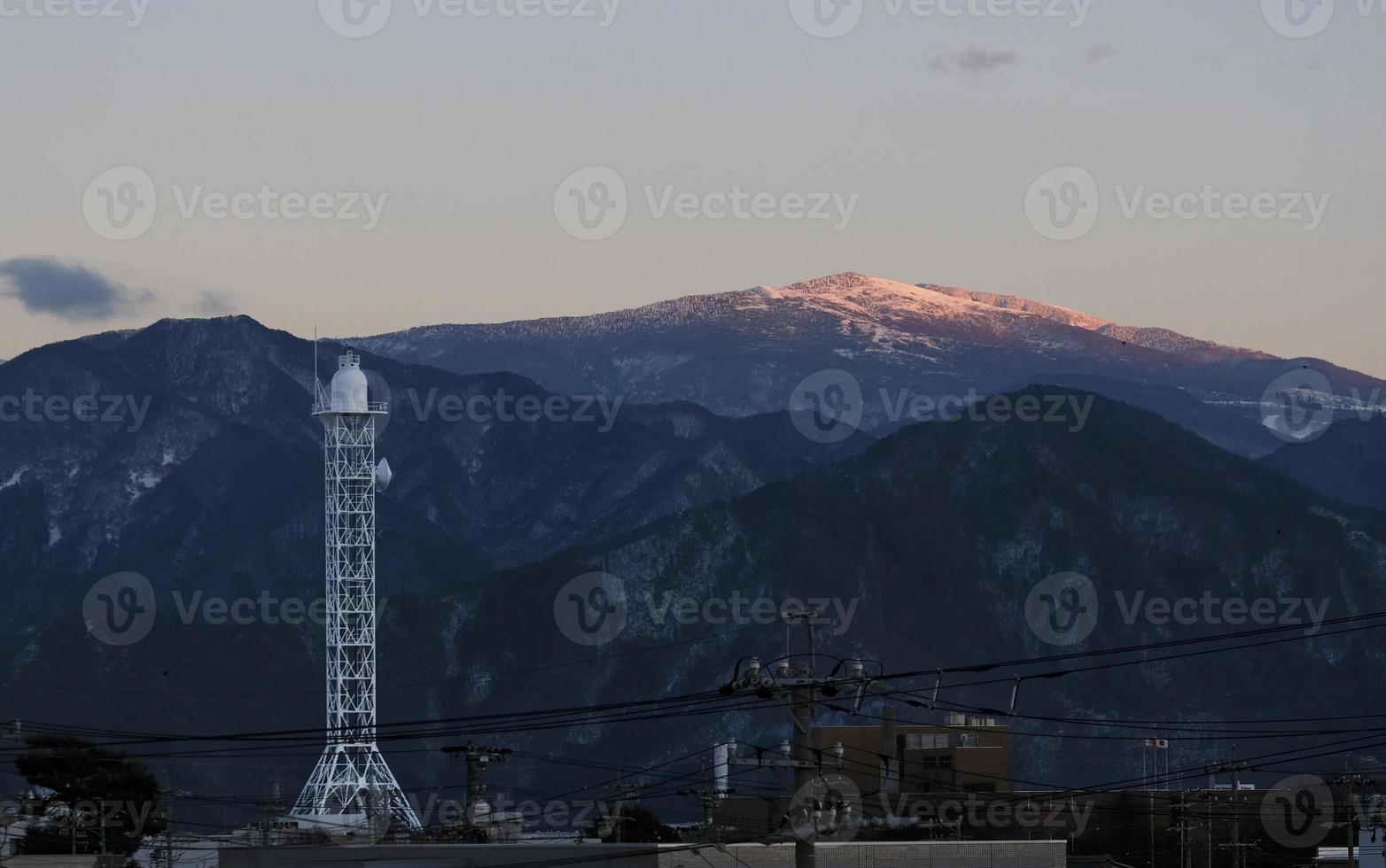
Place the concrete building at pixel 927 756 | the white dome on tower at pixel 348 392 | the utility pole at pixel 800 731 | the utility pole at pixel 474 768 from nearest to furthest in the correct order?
the utility pole at pixel 800 731 < the utility pole at pixel 474 768 < the white dome on tower at pixel 348 392 < the concrete building at pixel 927 756

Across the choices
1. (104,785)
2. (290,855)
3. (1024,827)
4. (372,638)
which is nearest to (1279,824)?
(1024,827)

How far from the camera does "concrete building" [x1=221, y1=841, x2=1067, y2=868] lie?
7406cm

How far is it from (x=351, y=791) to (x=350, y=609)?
1134 centimetres

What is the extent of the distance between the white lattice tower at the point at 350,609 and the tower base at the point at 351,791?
0.25ft

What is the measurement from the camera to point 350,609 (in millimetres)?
141750

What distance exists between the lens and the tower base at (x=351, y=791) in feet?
434

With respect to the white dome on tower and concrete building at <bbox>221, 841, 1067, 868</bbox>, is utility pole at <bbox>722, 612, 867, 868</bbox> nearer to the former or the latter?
concrete building at <bbox>221, 841, 1067, 868</bbox>

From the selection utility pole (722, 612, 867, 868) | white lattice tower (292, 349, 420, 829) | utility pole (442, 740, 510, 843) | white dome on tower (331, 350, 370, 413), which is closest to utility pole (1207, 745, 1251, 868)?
utility pole (442, 740, 510, 843)

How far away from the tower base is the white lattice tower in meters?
0.08

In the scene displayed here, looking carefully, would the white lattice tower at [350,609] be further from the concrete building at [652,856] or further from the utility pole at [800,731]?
the utility pole at [800,731]

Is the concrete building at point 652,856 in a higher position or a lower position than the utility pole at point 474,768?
lower

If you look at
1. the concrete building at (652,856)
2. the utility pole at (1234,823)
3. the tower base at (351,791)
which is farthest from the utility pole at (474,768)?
the tower base at (351,791)

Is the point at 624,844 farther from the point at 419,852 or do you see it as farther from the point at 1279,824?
the point at 1279,824

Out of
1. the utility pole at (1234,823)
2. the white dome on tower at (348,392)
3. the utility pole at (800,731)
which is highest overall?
the white dome on tower at (348,392)
